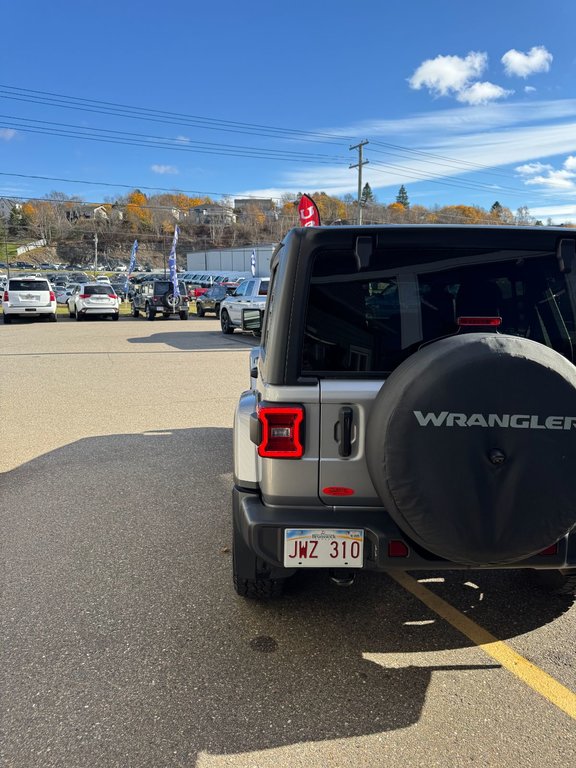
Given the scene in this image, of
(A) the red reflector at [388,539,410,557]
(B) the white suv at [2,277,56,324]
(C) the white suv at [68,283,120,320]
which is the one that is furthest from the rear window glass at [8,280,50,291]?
(A) the red reflector at [388,539,410,557]

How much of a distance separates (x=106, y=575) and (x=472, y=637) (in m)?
2.14

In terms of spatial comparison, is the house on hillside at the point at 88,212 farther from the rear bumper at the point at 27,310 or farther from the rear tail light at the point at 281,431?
the rear tail light at the point at 281,431

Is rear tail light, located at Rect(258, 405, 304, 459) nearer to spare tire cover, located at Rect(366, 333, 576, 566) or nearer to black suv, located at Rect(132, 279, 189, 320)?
spare tire cover, located at Rect(366, 333, 576, 566)

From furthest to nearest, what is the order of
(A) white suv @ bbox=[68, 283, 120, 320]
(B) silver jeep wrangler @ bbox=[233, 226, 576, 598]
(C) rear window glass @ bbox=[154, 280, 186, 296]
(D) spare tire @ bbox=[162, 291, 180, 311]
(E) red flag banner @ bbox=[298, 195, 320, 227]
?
(C) rear window glass @ bbox=[154, 280, 186, 296] < (D) spare tire @ bbox=[162, 291, 180, 311] < (A) white suv @ bbox=[68, 283, 120, 320] < (E) red flag banner @ bbox=[298, 195, 320, 227] < (B) silver jeep wrangler @ bbox=[233, 226, 576, 598]

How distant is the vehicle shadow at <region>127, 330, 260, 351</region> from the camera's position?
1620cm

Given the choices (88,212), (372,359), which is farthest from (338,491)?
(88,212)

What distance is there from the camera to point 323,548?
2.41 m

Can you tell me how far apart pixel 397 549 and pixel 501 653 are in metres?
0.87

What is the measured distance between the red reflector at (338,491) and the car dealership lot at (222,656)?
0.83 meters

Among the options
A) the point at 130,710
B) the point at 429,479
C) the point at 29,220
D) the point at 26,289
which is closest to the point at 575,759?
the point at 429,479

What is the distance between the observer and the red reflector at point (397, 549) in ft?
7.73

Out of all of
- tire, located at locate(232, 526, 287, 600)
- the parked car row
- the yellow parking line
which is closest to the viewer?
the yellow parking line

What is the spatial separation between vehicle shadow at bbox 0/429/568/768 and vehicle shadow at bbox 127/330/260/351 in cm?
1203

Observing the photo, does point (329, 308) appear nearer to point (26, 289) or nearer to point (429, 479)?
point (429, 479)
